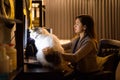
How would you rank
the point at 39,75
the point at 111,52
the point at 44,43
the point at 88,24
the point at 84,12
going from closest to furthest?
the point at 39,75 → the point at 44,43 → the point at 88,24 → the point at 111,52 → the point at 84,12

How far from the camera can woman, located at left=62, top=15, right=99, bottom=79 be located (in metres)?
2.10

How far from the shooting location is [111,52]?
9.00 ft

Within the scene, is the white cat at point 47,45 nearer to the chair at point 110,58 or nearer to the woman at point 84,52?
the woman at point 84,52

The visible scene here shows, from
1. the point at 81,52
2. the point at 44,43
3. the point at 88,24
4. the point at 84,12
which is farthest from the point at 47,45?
the point at 84,12

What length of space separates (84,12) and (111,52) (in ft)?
5.56

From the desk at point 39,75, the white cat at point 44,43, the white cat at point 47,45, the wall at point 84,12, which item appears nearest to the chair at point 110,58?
the white cat at point 47,45

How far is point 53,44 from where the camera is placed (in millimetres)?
1870

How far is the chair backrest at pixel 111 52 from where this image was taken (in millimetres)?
2326

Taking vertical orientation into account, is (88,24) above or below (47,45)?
above

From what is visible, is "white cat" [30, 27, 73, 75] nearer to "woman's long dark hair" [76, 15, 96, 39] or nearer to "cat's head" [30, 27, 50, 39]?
"cat's head" [30, 27, 50, 39]

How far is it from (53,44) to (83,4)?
2.55 m

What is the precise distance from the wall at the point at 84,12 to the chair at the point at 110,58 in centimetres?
144

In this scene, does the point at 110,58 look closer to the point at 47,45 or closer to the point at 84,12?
the point at 47,45

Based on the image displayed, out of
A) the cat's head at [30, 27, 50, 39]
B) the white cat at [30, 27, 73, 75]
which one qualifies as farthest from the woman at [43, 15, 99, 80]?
the cat's head at [30, 27, 50, 39]
